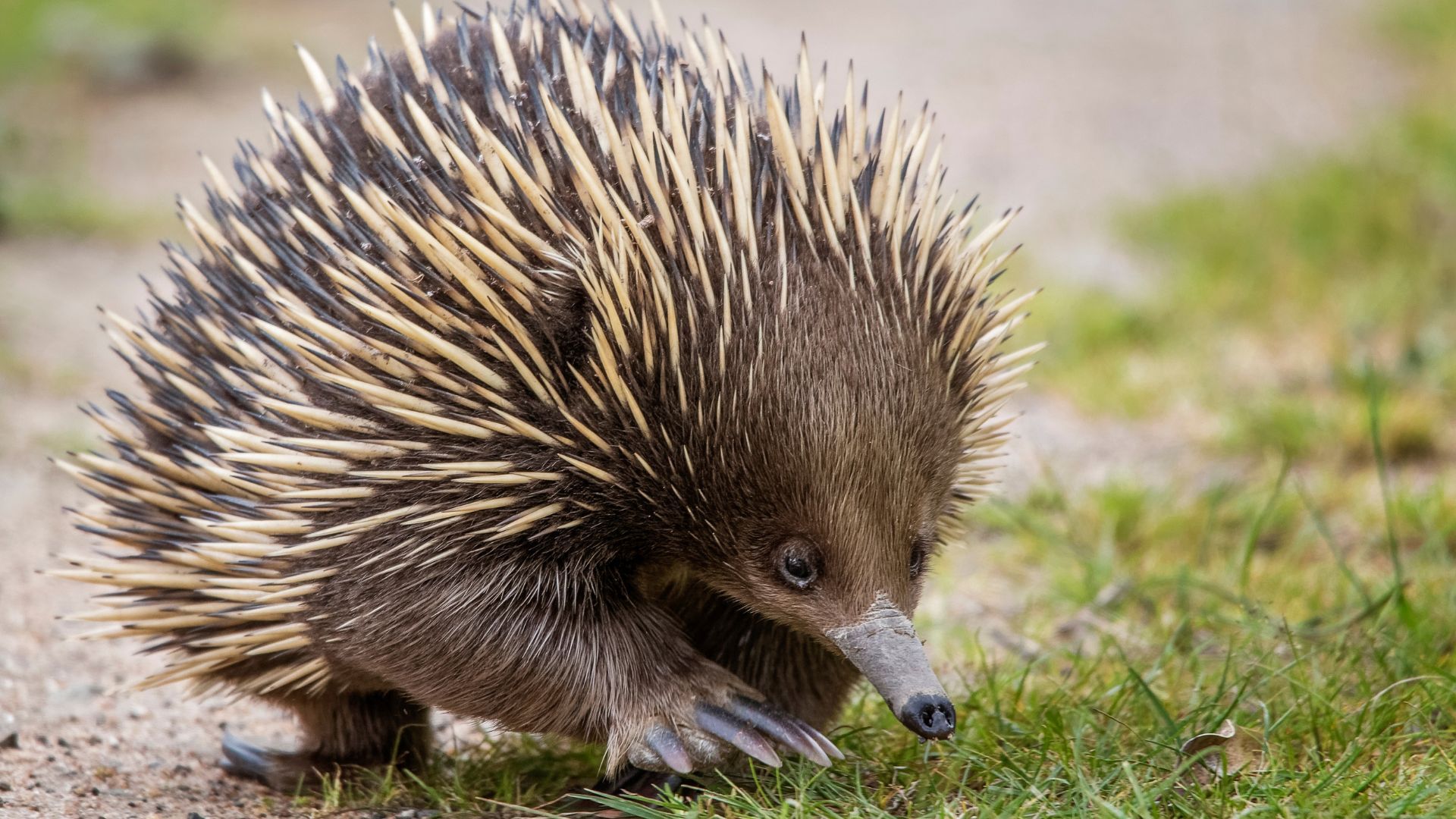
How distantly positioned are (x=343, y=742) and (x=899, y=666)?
4.40 ft

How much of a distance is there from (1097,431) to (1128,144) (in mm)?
4055

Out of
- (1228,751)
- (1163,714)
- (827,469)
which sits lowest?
(1228,751)

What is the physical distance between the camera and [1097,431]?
5.89m

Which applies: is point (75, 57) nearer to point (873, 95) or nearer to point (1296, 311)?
point (873, 95)

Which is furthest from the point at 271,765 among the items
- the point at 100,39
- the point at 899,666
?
the point at 100,39

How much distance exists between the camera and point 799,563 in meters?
2.70

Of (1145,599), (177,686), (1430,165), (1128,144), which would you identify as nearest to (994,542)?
(1145,599)

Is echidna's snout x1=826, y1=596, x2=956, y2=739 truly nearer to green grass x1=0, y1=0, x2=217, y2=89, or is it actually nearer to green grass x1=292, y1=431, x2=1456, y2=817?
green grass x1=292, y1=431, x2=1456, y2=817

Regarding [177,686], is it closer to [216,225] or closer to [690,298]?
[216,225]

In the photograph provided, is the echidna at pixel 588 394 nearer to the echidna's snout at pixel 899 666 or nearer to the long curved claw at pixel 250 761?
the echidna's snout at pixel 899 666

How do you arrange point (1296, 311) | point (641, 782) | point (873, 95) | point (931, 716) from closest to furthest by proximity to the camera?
point (931, 716), point (641, 782), point (1296, 311), point (873, 95)

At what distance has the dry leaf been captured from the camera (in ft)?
9.41

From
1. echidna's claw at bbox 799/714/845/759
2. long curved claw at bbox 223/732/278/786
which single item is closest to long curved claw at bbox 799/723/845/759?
echidna's claw at bbox 799/714/845/759

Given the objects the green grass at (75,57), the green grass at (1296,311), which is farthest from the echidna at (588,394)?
the green grass at (75,57)
